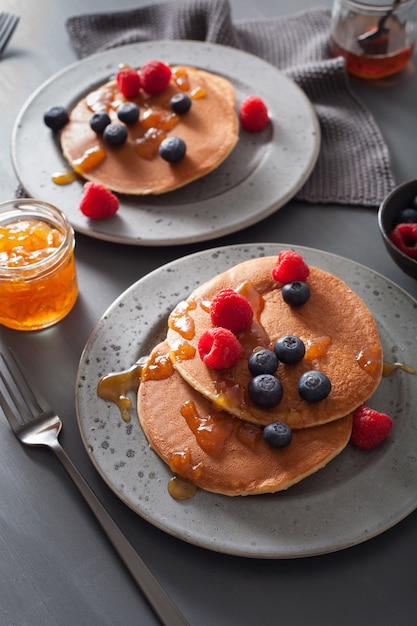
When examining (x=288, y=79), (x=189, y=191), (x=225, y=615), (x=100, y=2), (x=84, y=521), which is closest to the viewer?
(x=225, y=615)

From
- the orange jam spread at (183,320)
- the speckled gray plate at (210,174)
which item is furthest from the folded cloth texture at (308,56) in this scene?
the orange jam spread at (183,320)

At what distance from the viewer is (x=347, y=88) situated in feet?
7.91

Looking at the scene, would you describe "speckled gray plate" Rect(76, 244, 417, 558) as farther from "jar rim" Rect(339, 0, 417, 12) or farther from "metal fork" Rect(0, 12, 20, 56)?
"metal fork" Rect(0, 12, 20, 56)

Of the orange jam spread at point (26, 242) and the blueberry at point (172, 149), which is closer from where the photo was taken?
the orange jam spread at point (26, 242)

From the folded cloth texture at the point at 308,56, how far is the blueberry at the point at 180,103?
0.44 m

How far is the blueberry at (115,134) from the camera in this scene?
2.09m

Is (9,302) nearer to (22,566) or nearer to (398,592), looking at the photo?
(22,566)

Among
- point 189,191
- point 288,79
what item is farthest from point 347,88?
point 189,191

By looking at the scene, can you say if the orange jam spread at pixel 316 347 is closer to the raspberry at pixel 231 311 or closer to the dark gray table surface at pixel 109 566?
the raspberry at pixel 231 311

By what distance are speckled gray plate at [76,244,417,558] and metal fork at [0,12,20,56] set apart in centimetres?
143

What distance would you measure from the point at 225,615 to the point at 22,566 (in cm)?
41

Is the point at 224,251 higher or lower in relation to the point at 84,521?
higher

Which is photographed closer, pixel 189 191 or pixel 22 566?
pixel 22 566

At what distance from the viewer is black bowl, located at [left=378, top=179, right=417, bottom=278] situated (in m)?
1.78
